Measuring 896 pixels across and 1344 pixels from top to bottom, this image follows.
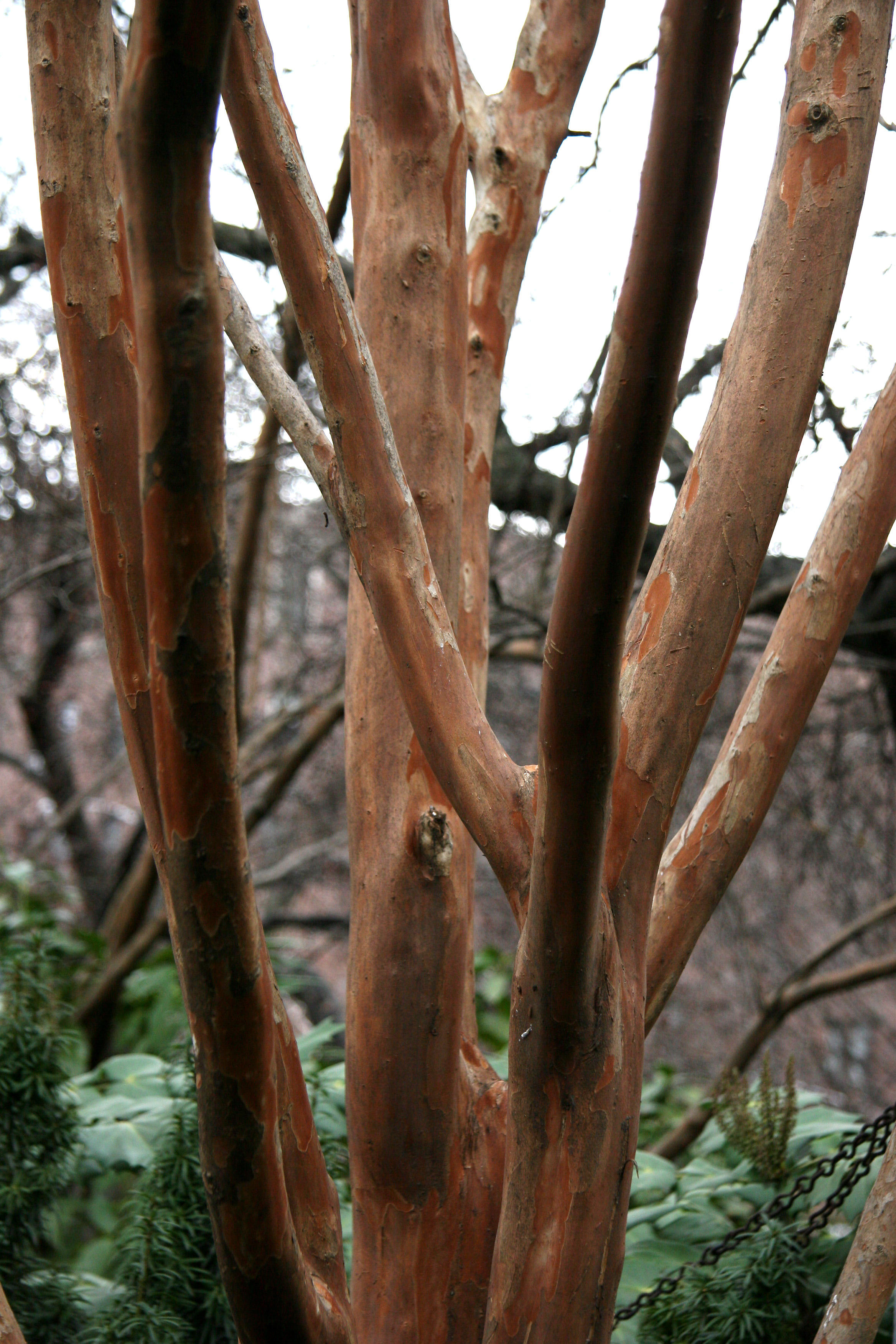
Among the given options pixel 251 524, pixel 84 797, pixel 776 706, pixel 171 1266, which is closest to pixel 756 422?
pixel 776 706

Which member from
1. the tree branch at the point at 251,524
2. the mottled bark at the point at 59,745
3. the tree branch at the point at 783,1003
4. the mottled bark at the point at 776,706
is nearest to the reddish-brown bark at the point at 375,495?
the mottled bark at the point at 776,706

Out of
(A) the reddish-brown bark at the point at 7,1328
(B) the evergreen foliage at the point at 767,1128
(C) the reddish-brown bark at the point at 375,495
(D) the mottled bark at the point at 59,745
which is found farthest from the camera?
(D) the mottled bark at the point at 59,745

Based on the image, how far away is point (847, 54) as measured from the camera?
1.28m

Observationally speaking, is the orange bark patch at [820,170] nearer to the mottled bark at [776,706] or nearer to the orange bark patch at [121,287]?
the mottled bark at [776,706]

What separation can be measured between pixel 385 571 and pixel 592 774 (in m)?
0.43

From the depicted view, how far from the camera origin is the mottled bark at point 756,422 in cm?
121

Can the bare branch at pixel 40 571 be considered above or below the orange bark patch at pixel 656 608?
above

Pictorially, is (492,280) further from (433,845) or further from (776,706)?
(433,845)

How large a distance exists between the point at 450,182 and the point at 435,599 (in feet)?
2.50

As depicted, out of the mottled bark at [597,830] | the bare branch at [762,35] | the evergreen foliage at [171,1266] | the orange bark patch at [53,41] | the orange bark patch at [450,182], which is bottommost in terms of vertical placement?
the evergreen foliage at [171,1266]

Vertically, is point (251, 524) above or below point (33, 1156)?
above

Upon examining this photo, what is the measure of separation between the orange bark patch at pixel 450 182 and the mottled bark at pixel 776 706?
2.37 feet

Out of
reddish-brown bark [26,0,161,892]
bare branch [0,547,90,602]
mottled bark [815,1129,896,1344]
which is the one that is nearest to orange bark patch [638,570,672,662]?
reddish-brown bark [26,0,161,892]

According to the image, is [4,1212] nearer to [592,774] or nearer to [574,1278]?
[574,1278]
